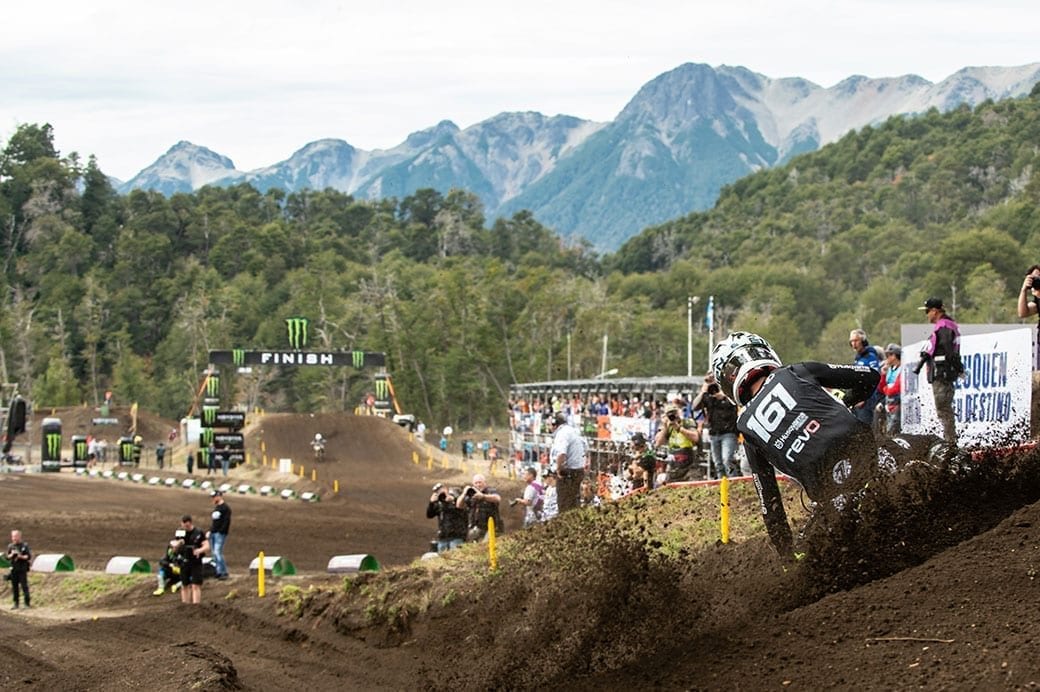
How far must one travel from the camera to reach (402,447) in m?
72.4

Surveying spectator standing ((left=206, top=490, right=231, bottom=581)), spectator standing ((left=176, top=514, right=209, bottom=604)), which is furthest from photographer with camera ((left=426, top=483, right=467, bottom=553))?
spectator standing ((left=206, top=490, right=231, bottom=581))

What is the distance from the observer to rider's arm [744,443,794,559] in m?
8.45

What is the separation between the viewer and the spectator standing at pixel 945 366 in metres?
13.2

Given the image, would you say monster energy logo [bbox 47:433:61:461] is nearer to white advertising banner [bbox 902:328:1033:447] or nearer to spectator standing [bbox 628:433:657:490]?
spectator standing [bbox 628:433:657:490]

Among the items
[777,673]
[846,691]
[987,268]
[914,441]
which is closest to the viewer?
[846,691]

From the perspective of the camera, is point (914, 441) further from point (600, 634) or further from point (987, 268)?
point (987, 268)

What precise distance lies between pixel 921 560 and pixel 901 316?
8806cm

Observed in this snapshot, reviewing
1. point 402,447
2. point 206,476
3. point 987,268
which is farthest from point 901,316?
point 206,476

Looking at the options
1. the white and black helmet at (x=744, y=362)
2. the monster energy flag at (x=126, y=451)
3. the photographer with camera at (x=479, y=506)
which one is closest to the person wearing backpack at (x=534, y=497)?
the photographer with camera at (x=479, y=506)

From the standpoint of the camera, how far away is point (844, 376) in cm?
816

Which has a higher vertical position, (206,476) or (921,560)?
(921,560)

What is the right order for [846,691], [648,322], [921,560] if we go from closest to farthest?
[846,691]
[921,560]
[648,322]

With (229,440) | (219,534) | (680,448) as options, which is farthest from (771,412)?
(229,440)

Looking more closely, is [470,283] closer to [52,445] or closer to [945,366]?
[52,445]
